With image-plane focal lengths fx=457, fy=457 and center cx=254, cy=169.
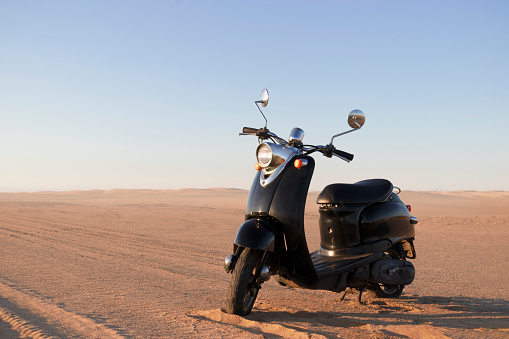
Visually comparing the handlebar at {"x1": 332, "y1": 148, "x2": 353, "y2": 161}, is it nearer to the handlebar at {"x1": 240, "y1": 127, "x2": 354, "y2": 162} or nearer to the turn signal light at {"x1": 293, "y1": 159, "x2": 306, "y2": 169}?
the handlebar at {"x1": 240, "y1": 127, "x2": 354, "y2": 162}

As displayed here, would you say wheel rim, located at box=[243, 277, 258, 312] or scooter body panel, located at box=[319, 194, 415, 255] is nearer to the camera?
wheel rim, located at box=[243, 277, 258, 312]

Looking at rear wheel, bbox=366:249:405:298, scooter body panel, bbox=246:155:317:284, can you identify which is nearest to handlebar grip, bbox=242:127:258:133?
scooter body panel, bbox=246:155:317:284

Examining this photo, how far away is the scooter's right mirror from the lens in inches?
178

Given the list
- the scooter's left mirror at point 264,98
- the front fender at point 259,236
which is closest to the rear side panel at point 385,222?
the front fender at point 259,236

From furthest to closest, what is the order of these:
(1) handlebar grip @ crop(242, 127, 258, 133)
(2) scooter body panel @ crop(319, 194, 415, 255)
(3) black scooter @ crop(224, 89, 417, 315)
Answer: (2) scooter body panel @ crop(319, 194, 415, 255), (1) handlebar grip @ crop(242, 127, 258, 133), (3) black scooter @ crop(224, 89, 417, 315)

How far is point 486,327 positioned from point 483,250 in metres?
6.27

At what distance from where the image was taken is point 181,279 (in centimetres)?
590

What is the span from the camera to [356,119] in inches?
178

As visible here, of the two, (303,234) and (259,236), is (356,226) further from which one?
(259,236)

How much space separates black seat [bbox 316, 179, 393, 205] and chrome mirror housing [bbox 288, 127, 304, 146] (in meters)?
0.74

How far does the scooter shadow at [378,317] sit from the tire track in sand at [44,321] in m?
0.88

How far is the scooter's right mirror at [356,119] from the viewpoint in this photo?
452 cm

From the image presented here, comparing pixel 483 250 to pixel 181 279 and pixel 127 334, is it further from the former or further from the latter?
pixel 127 334

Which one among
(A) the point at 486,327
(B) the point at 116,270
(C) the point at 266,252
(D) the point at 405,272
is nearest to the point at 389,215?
(D) the point at 405,272
